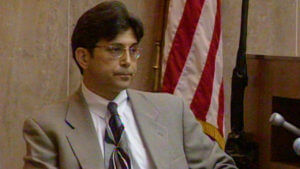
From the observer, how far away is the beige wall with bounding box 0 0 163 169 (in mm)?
2916

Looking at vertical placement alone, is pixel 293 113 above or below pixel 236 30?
below

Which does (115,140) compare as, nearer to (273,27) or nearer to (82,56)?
(82,56)

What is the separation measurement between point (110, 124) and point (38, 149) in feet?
1.00

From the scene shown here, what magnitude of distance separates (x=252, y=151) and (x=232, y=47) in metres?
1.26

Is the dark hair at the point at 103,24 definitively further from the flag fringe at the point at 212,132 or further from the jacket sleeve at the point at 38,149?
the flag fringe at the point at 212,132

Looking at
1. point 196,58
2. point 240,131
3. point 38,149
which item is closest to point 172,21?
point 196,58

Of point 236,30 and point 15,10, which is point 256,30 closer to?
point 236,30

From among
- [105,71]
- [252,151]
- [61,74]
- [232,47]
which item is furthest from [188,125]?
[232,47]

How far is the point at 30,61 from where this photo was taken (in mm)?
2998

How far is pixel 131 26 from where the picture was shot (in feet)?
7.28

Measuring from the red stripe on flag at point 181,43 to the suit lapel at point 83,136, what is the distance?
43.5 inches

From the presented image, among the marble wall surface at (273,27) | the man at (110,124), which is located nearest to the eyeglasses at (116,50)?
the man at (110,124)

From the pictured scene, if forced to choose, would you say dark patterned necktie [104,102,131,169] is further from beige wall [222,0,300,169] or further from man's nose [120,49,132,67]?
beige wall [222,0,300,169]

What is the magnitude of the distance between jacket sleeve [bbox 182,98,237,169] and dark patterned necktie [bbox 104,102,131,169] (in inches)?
11.4
